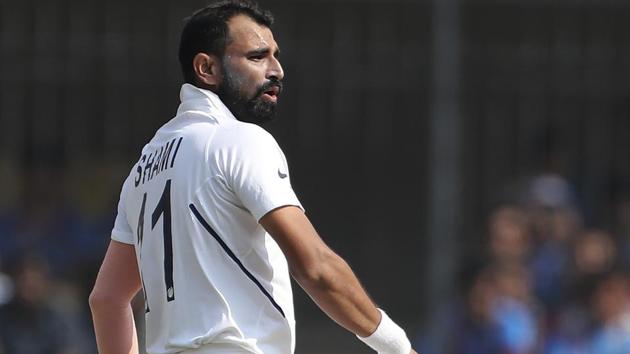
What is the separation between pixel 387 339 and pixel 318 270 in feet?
0.92

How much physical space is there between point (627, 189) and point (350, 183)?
2.17 meters

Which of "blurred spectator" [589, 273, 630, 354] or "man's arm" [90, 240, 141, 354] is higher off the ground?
"man's arm" [90, 240, 141, 354]

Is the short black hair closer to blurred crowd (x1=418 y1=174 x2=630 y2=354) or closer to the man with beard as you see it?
the man with beard

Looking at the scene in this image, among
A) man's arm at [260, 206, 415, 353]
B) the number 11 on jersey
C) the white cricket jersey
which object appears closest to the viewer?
man's arm at [260, 206, 415, 353]

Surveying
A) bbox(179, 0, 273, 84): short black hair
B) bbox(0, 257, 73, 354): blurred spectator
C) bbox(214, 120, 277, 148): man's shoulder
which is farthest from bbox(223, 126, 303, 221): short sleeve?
bbox(0, 257, 73, 354): blurred spectator

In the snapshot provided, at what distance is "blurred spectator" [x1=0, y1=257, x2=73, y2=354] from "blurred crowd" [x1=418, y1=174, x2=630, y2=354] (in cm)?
244

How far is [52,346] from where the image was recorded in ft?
30.7

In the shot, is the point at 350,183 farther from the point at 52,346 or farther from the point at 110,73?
the point at 52,346

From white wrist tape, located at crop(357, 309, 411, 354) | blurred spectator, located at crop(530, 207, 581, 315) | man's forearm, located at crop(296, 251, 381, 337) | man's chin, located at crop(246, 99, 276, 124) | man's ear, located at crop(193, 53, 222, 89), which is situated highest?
man's ear, located at crop(193, 53, 222, 89)

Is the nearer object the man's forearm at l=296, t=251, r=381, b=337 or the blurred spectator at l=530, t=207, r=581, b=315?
the man's forearm at l=296, t=251, r=381, b=337

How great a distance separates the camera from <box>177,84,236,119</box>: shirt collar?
4.28 metres

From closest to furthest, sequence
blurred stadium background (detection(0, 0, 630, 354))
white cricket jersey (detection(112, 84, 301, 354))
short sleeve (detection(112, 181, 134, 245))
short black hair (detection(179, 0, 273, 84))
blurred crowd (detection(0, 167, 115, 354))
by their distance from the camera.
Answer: white cricket jersey (detection(112, 84, 301, 354)), short black hair (detection(179, 0, 273, 84)), short sleeve (detection(112, 181, 134, 245)), blurred crowd (detection(0, 167, 115, 354)), blurred stadium background (detection(0, 0, 630, 354))

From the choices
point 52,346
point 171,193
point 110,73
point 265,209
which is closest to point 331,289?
point 265,209

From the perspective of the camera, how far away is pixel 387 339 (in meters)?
4.07
